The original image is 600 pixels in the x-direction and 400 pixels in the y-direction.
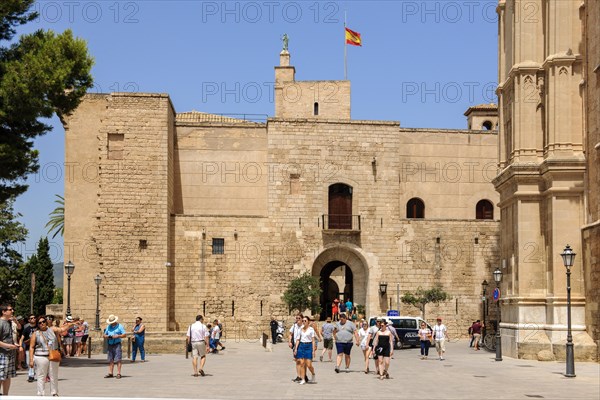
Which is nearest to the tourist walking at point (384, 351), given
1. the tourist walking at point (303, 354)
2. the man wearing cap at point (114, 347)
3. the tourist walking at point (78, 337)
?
the tourist walking at point (303, 354)

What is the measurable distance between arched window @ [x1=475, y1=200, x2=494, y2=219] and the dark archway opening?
737 centimetres

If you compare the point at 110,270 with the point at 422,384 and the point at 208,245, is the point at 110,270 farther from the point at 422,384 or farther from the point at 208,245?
the point at 422,384

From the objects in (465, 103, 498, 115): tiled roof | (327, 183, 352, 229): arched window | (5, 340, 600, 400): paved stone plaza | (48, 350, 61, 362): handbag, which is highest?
(465, 103, 498, 115): tiled roof

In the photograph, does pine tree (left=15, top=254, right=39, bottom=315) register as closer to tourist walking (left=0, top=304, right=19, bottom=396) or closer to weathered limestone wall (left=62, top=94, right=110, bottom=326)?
weathered limestone wall (left=62, top=94, right=110, bottom=326)

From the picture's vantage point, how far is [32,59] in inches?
899

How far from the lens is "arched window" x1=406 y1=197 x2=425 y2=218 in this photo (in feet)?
150

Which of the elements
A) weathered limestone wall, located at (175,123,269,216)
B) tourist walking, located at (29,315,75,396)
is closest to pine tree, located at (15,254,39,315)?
weathered limestone wall, located at (175,123,269,216)

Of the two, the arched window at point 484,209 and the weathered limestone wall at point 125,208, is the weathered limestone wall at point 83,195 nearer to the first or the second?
the weathered limestone wall at point 125,208

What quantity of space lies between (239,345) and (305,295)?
5.21m

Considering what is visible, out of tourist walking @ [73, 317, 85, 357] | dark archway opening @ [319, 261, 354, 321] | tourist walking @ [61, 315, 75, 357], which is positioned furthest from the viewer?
dark archway opening @ [319, 261, 354, 321]

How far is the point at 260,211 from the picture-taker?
144 ft

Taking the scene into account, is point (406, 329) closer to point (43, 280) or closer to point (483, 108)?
point (483, 108)

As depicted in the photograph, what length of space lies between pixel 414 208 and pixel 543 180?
19.4 metres

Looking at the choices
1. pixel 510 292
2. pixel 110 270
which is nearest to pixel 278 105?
pixel 110 270
